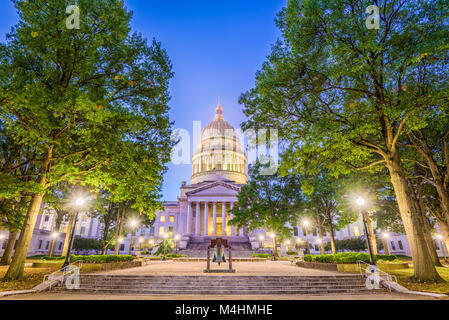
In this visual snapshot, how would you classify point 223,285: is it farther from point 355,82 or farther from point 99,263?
point 355,82

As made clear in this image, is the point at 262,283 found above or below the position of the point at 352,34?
below

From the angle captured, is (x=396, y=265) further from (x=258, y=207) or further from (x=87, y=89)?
(x=87, y=89)

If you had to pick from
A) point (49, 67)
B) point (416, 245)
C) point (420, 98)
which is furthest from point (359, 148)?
point (49, 67)

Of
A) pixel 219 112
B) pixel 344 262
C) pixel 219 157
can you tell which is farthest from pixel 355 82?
pixel 219 112

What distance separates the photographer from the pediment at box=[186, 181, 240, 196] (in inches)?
2313

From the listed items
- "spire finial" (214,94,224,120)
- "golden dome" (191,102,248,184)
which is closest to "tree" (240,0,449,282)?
"golden dome" (191,102,248,184)

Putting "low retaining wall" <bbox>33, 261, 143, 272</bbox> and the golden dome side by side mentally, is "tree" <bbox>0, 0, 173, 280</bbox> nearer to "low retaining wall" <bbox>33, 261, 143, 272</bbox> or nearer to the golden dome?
"low retaining wall" <bbox>33, 261, 143, 272</bbox>

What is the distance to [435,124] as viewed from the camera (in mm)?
18938

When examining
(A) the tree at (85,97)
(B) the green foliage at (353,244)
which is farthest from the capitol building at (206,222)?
(A) the tree at (85,97)

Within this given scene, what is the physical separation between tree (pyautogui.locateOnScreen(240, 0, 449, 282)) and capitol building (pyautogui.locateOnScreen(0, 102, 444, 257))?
2747 cm

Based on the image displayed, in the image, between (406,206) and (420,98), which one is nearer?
(420,98)

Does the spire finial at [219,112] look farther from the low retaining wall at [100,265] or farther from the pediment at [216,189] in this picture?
the low retaining wall at [100,265]
